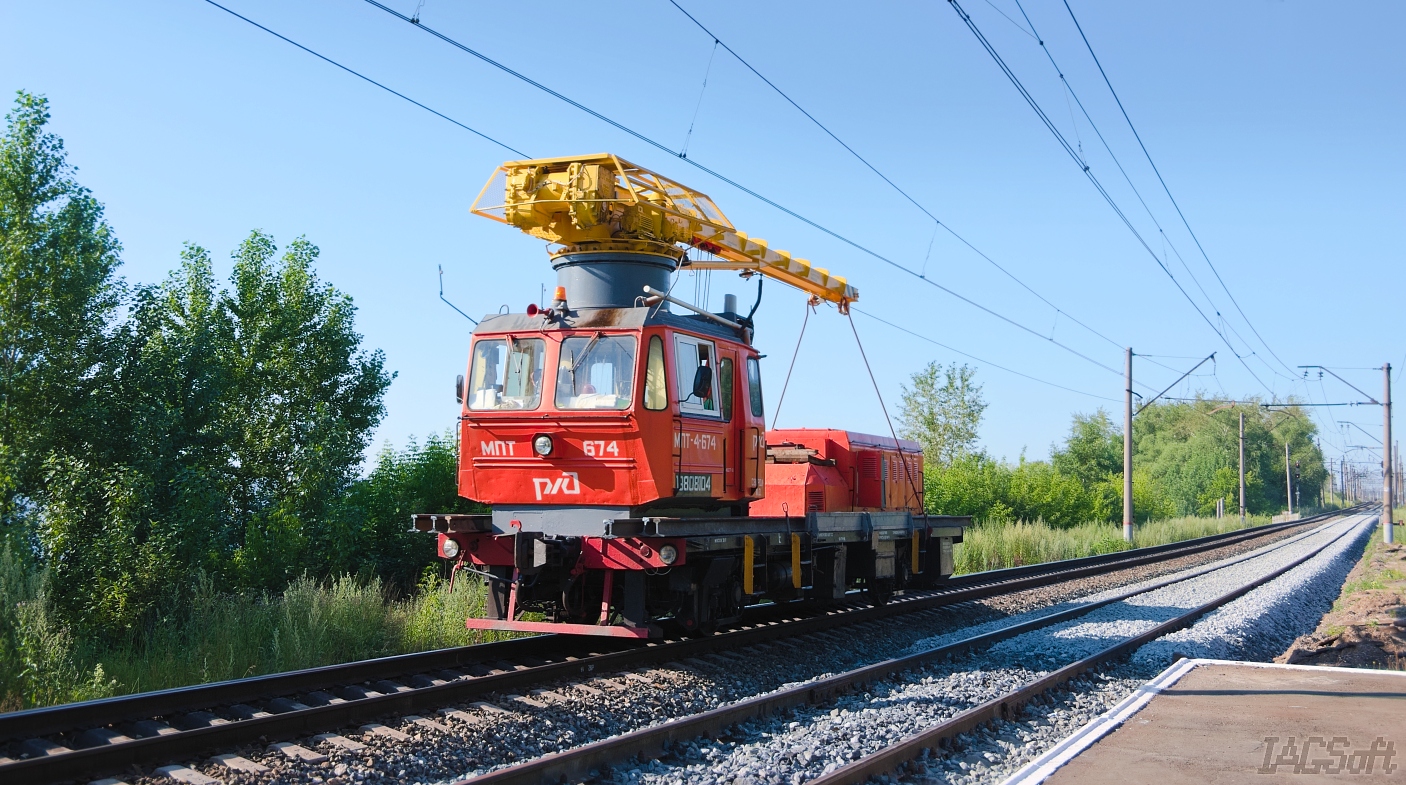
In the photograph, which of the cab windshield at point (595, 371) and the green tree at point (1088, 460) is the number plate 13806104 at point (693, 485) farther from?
the green tree at point (1088, 460)

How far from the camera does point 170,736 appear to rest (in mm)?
5895

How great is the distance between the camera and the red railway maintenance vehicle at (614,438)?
9414 millimetres

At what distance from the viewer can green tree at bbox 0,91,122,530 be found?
1295cm

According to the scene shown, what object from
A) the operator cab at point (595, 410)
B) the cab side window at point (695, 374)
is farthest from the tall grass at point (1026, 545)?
the operator cab at point (595, 410)

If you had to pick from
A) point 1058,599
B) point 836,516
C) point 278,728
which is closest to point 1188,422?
point 1058,599

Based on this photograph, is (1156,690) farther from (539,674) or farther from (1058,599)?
(1058,599)

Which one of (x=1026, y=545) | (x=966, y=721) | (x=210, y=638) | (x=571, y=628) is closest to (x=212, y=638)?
(x=210, y=638)

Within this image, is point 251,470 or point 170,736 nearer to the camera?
point 170,736

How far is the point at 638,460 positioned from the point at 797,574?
9.06 ft

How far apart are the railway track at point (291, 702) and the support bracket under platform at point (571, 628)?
0.24 m

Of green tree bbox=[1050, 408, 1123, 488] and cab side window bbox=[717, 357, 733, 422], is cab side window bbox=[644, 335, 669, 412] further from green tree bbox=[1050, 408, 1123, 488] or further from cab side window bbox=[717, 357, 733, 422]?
green tree bbox=[1050, 408, 1123, 488]

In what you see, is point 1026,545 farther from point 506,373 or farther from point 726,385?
point 506,373

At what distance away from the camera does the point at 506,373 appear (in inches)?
400

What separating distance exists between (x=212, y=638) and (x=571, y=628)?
12.5 feet
